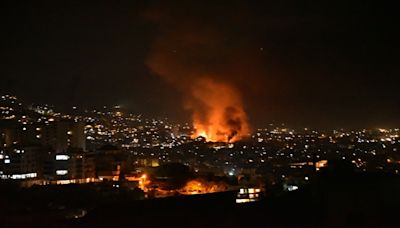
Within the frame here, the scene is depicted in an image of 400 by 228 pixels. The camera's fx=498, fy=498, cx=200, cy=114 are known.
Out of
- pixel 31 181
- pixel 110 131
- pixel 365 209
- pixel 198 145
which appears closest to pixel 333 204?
pixel 365 209

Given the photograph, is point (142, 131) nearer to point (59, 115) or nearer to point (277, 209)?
point (59, 115)

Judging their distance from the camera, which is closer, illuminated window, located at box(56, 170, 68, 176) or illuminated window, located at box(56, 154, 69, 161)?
illuminated window, located at box(56, 170, 68, 176)

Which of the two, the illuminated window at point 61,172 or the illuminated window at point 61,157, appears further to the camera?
the illuminated window at point 61,157

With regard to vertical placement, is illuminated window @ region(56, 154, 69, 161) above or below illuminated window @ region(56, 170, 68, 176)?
above

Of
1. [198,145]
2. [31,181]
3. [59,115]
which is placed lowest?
[31,181]

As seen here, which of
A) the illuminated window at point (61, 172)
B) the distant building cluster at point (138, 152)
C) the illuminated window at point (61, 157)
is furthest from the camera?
the illuminated window at point (61, 157)

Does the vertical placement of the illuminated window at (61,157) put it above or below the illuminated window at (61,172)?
above

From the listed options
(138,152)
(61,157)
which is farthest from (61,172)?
(138,152)

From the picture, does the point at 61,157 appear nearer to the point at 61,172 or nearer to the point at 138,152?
the point at 61,172
